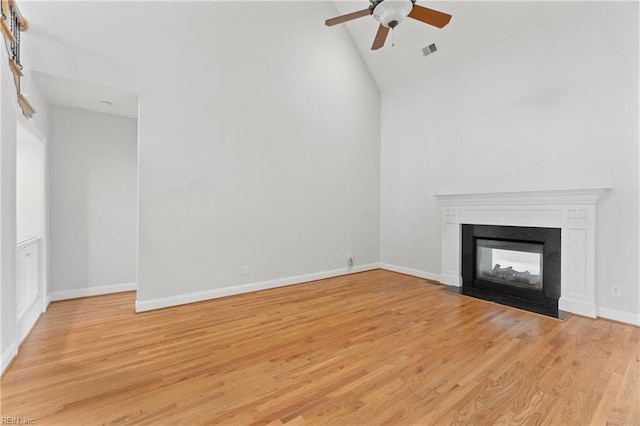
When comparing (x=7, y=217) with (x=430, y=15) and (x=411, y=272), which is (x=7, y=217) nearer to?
(x=430, y=15)

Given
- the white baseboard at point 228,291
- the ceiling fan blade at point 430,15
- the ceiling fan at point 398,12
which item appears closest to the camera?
the ceiling fan at point 398,12

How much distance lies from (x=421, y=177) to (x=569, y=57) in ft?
7.93

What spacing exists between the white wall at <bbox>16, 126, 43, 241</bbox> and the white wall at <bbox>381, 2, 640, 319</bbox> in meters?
5.18

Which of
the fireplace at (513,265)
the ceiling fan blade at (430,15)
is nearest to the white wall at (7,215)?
the ceiling fan blade at (430,15)

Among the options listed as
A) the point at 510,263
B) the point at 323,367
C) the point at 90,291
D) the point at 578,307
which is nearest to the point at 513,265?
the point at 510,263

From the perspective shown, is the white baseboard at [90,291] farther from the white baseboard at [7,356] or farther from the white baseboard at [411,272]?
the white baseboard at [411,272]

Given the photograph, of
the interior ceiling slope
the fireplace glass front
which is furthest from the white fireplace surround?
the interior ceiling slope

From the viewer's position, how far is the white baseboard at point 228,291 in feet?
11.5

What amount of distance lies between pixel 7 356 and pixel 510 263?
17.5 feet

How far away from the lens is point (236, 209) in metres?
4.15

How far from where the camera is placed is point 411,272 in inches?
213

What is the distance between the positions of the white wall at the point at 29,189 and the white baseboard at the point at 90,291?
957mm

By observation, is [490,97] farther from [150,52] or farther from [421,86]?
[150,52]

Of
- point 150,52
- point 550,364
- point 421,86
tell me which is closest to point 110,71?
point 150,52
